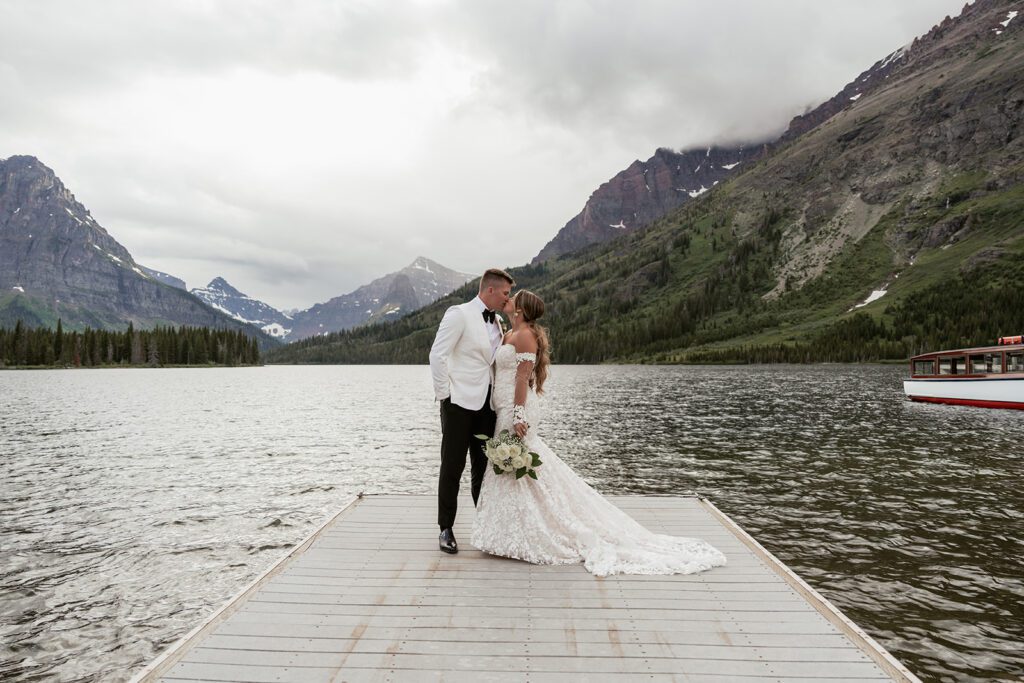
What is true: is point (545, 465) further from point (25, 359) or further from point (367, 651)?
point (25, 359)

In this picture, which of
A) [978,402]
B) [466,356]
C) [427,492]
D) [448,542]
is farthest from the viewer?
[978,402]

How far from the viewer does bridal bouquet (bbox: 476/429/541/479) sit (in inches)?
377

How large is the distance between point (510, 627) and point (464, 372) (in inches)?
157

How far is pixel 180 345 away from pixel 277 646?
204m

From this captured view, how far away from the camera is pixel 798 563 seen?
44.6 feet

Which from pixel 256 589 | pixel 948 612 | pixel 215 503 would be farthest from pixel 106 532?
pixel 948 612

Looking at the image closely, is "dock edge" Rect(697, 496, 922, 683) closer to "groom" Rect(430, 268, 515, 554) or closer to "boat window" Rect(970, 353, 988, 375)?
"groom" Rect(430, 268, 515, 554)

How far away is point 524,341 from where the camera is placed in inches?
381

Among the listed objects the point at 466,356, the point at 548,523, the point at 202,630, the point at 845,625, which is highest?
the point at 466,356

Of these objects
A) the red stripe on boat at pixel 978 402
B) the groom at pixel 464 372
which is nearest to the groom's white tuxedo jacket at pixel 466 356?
the groom at pixel 464 372

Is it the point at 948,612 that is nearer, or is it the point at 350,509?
the point at 948,612

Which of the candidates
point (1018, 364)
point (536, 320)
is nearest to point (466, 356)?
point (536, 320)

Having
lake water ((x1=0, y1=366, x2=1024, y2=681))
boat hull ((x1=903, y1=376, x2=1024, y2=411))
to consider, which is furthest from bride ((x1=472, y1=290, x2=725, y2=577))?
boat hull ((x1=903, y1=376, x2=1024, y2=411))

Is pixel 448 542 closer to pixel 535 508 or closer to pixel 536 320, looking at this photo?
pixel 535 508
